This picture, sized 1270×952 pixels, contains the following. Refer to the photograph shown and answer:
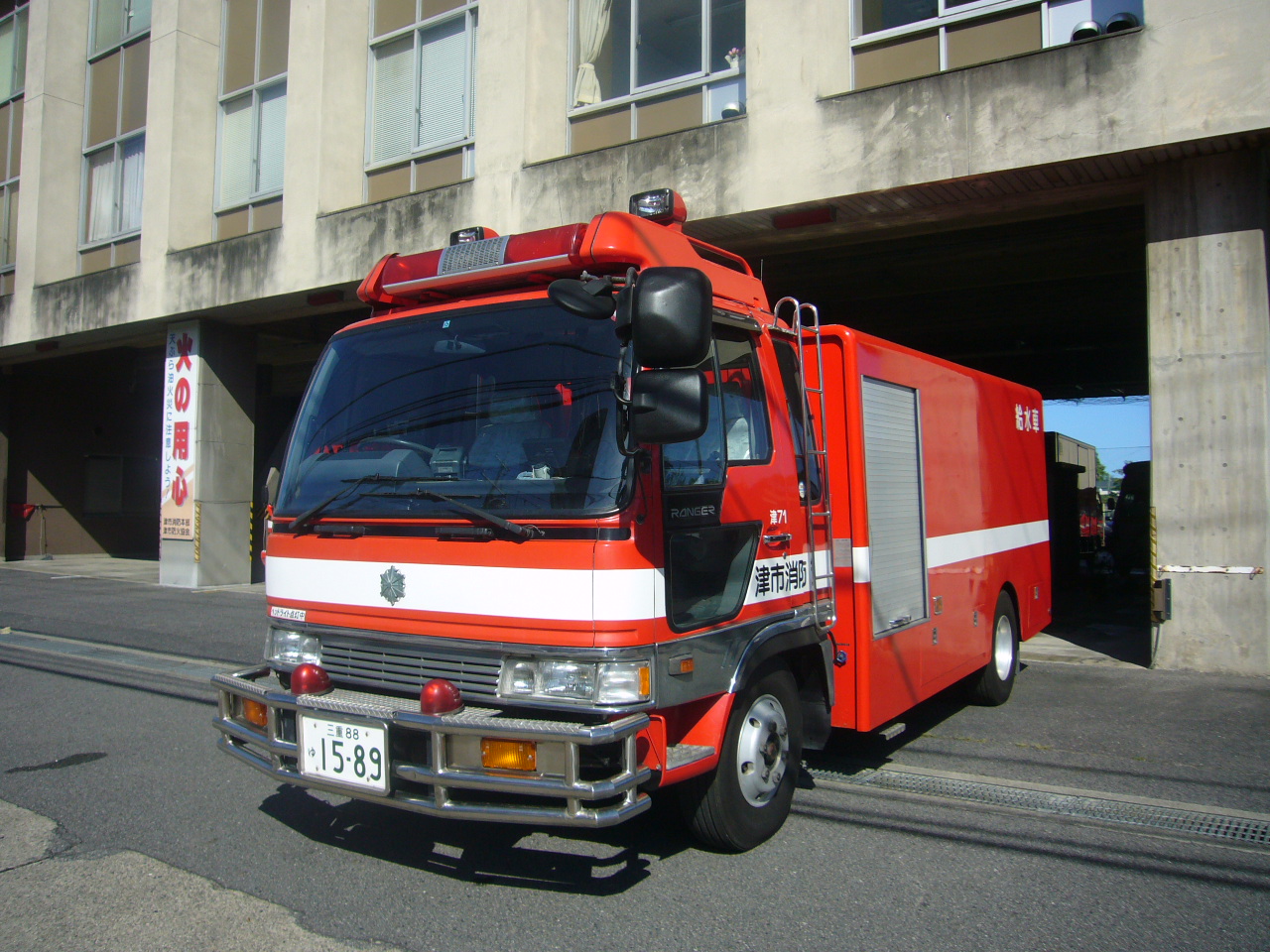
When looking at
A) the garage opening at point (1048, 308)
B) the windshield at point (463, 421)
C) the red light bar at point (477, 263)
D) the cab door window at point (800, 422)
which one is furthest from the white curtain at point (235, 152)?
the cab door window at point (800, 422)

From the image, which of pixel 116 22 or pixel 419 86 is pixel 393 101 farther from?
pixel 116 22

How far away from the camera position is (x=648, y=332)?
3371mm

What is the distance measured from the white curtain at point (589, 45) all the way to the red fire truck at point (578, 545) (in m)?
8.38

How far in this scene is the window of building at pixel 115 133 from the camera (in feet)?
59.3

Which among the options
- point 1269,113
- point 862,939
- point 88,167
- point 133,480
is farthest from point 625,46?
point 133,480

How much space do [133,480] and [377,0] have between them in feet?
57.1

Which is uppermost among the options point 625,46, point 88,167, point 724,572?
point 88,167

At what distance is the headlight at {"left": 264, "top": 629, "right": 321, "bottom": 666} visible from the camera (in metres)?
4.18

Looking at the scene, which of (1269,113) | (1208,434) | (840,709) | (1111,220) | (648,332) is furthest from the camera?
(1111,220)

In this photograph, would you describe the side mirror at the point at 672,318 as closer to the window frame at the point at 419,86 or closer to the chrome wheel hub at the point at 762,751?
the chrome wheel hub at the point at 762,751

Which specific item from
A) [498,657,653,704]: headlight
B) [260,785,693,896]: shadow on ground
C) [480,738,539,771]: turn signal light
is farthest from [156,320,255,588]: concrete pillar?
[480,738,539,771]: turn signal light

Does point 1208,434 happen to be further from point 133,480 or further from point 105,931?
point 133,480

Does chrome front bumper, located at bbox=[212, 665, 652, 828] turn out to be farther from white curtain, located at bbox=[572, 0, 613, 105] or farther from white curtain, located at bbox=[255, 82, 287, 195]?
white curtain, located at bbox=[255, 82, 287, 195]

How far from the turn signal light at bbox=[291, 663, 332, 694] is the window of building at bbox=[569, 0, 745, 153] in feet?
29.8
